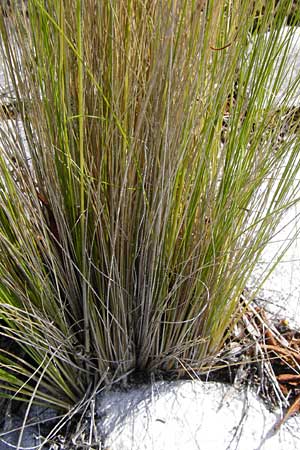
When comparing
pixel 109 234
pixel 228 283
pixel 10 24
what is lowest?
pixel 228 283

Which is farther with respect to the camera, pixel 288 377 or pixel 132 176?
pixel 288 377

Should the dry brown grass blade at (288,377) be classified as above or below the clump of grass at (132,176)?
below

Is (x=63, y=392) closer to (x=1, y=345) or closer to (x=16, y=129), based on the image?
(x=1, y=345)

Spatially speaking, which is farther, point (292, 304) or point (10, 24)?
point (292, 304)

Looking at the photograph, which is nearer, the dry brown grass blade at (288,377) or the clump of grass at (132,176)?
the clump of grass at (132,176)

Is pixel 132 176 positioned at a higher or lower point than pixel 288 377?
higher

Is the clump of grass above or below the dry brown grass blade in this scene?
above

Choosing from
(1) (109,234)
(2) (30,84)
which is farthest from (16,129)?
(1) (109,234)

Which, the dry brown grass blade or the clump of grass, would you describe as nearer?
the clump of grass
